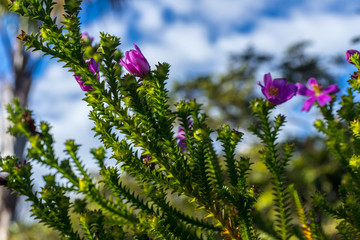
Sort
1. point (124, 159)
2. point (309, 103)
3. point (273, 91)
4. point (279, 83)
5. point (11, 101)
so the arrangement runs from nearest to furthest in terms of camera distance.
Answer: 1. point (124, 159)
2. point (273, 91)
3. point (279, 83)
4. point (309, 103)
5. point (11, 101)

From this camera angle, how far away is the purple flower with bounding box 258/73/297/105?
1.63m

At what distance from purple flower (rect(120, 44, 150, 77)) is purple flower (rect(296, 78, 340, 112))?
1.06 metres

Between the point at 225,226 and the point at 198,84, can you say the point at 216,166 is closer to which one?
the point at 225,226

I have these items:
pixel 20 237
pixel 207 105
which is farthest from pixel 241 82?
pixel 20 237

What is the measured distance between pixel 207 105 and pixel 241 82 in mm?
1449

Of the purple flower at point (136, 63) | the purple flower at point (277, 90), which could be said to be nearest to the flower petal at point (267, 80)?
the purple flower at point (277, 90)

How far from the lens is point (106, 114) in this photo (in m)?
1.35

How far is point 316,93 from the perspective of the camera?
220 centimetres

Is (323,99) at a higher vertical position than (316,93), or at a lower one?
lower

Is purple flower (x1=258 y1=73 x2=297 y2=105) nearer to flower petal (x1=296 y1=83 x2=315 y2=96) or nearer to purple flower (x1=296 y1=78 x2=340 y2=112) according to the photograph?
purple flower (x1=296 y1=78 x2=340 y2=112)

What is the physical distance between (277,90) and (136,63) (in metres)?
0.69

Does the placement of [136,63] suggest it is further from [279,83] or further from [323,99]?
[323,99]

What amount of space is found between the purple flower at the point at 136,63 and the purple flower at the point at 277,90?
1.86ft

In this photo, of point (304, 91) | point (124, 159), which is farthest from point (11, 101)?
point (124, 159)
